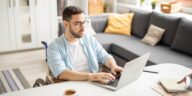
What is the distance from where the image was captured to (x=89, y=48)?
7.23 feet

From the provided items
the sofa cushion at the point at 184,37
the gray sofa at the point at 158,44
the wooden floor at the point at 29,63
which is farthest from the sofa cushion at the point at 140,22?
the wooden floor at the point at 29,63

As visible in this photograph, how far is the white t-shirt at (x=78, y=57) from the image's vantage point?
2.13 meters

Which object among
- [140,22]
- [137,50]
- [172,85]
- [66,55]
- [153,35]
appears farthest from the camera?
[140,22]

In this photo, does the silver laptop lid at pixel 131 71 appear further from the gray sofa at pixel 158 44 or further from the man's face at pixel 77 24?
the gray sofa at pixel 158 44

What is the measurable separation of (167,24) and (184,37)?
1.31 feet

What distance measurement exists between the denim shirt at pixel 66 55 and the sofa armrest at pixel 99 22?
6.55 ft

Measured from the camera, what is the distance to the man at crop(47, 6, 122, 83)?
73.3 inches

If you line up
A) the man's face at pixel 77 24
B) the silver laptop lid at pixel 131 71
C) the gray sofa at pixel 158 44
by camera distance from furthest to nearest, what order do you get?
the gray sofa at pixel 158 44 → the man's face at pixel 77 24 → the silver laptop lid at pixel 131 71

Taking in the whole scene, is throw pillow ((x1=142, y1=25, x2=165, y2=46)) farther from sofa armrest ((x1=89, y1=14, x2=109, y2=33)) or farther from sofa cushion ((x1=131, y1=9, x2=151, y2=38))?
sofa armrest ((x1=89, y1=14, x2=109, y2=33))

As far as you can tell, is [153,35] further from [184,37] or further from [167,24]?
[184,37]

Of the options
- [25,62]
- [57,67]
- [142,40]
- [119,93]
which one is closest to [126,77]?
[119,93]

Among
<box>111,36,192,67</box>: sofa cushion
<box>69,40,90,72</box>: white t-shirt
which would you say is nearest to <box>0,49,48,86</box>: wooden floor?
<box>111,36,192,67</box>: sofa cushion

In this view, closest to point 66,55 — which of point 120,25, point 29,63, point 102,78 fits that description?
point 102,78

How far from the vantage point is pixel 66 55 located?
2068 millimetres
